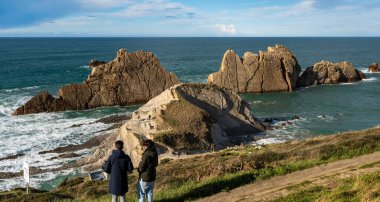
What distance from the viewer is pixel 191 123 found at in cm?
4069

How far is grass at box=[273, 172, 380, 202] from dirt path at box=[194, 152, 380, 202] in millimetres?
645

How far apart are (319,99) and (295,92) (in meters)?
8.40

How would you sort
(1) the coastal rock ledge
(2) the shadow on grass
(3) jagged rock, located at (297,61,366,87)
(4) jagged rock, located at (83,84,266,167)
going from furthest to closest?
(3) jagged rock, located at (297,61,366,87) < (1) the coastal rock ledge < (4) jagged rock, located at (83,84,266,167) < (2) the shadow on grass

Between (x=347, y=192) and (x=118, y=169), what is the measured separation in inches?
291

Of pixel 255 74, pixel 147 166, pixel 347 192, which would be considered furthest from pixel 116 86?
pixel 347 192

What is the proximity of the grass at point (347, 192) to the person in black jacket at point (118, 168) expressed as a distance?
5.20m

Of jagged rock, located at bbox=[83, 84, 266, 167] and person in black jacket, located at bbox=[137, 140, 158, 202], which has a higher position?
person in black jacket, located at bbox=[137, 140, 158, 202]

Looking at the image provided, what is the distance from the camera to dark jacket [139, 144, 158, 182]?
13.3 metres

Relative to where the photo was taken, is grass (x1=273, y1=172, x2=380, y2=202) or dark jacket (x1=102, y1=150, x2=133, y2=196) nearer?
dark jacket (x1=102, y1=150, x2=133, y2=196)

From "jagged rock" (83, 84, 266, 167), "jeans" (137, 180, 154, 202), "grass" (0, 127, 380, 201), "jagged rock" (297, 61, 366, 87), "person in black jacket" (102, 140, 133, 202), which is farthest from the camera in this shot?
"jagged rock" (297, 61, 366, 87)

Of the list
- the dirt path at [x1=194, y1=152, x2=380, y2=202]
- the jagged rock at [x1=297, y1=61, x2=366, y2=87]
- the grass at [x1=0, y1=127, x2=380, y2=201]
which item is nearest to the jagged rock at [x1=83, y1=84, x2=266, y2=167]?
the grass at [x1=0, y1=127, x2=380, y2=201]

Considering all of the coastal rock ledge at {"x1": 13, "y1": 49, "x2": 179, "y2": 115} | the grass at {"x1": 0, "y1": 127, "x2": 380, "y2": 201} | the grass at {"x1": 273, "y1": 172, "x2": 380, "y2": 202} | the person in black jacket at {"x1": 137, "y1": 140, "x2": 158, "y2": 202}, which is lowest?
the coastal rock ledge at {"x1": 13, "y1": 49, "x2": 179, "y2": 115}

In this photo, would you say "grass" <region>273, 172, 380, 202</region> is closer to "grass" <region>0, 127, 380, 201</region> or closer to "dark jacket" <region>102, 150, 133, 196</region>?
"grass" <region>0, 127, 380, 201</region>

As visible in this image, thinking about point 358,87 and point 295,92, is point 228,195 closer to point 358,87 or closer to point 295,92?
point 295,92
